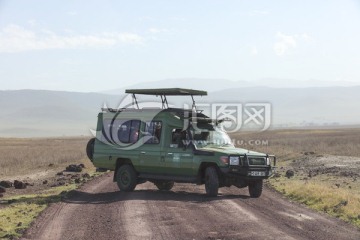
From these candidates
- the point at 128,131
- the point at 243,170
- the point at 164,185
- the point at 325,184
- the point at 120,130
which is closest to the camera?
the point at 243,170

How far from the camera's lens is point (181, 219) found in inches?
474

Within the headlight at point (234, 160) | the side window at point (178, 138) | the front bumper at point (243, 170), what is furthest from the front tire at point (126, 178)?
the headlight at point (234, 160)

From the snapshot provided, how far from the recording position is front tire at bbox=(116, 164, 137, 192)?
18.3m

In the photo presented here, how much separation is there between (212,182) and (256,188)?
158cm

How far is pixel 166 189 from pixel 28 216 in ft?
22.6

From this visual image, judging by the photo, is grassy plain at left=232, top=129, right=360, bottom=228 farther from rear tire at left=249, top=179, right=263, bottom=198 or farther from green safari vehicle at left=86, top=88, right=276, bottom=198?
green safari vehicle at left=86, top=88, right=276, bottom=198

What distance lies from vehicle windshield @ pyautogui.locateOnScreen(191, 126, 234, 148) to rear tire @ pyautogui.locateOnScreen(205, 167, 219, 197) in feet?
3.62

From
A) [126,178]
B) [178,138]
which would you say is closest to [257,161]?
[178,138]

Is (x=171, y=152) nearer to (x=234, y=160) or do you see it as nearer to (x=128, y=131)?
(x=128, y=131)

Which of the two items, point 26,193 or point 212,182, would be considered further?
point 26,193

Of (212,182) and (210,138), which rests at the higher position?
(210,138)

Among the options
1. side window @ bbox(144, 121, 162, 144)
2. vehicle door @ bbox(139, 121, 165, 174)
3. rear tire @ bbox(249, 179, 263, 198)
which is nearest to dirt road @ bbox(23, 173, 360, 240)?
rear tire @ bbox(249, 179, 263, 198)

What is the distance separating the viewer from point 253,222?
38.6 ft

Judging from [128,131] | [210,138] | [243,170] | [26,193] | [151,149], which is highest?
[128,131]
